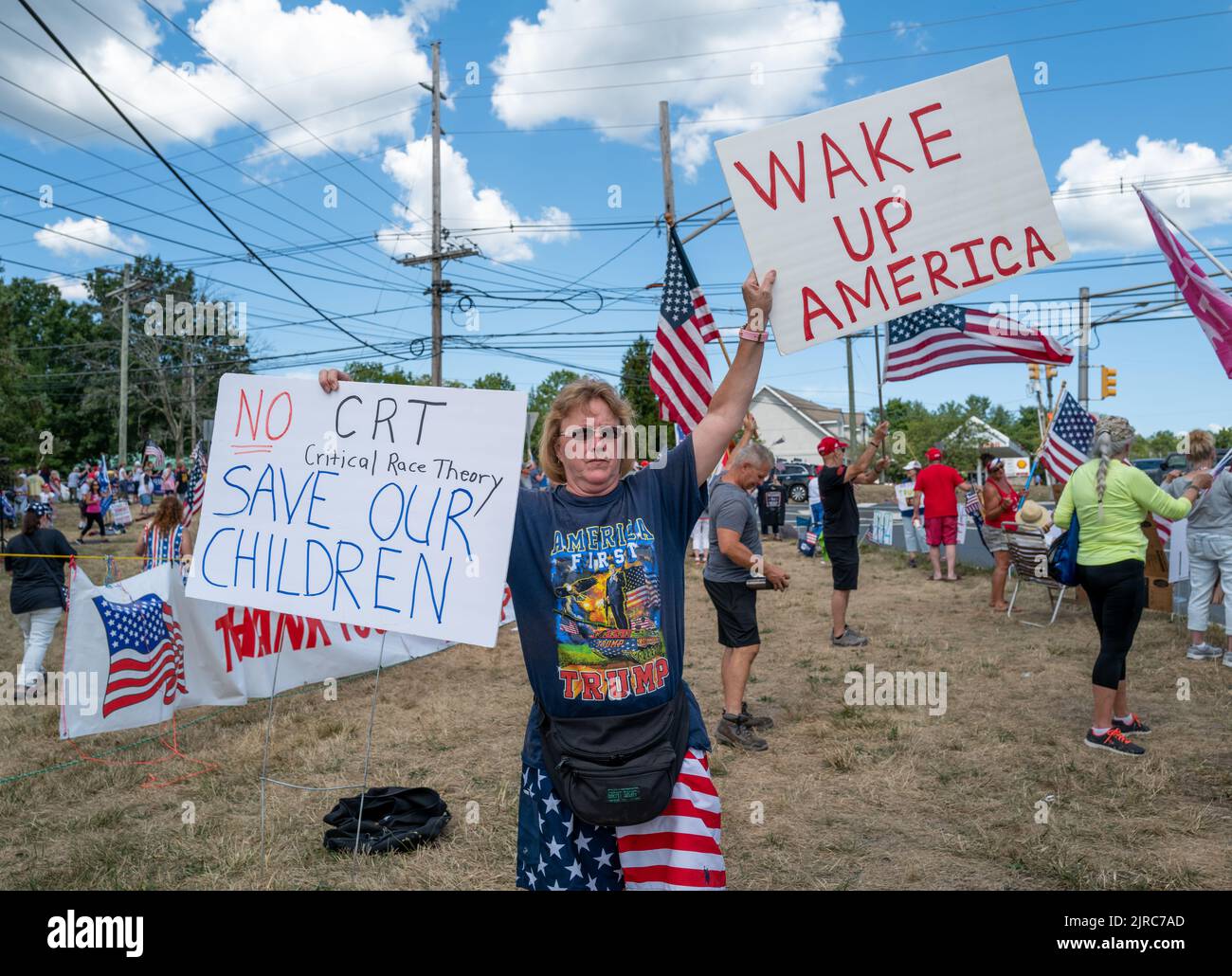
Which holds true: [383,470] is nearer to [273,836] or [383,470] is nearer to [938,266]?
[938,266]

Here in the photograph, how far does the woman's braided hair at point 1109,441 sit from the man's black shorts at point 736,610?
218 cm

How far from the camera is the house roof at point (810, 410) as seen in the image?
6827cm

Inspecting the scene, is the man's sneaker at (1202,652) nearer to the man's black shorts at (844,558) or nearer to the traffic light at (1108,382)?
the man's black shorts at (844,558)

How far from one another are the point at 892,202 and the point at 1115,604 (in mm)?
3277

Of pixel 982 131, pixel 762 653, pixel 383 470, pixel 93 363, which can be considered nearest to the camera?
pixel 982 131

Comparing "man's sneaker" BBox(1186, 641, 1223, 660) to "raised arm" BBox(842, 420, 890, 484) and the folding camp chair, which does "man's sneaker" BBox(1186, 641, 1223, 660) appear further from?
"raised arm" BBox(842, 420, 890, 484)

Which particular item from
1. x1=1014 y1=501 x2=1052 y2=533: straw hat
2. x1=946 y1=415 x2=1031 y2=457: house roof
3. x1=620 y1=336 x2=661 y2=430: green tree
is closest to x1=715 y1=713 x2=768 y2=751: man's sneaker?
x1=1014 y1=501 x2=1052 y2=533: straw hat

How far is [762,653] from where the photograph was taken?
812 cm

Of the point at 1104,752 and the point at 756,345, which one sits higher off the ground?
the point at 756,345

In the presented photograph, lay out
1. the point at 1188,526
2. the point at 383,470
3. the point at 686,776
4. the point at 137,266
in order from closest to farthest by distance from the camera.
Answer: the point at 686,776 < the point at 383,470 < the point at 1188,526 < the point at 137,266

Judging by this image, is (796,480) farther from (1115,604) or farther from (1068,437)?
(1115,604)

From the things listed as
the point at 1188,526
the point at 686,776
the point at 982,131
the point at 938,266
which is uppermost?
the point at 982,131

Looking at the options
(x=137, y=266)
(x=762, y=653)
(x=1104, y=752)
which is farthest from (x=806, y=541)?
(x=137, y=266)

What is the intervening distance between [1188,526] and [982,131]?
6236 mm
